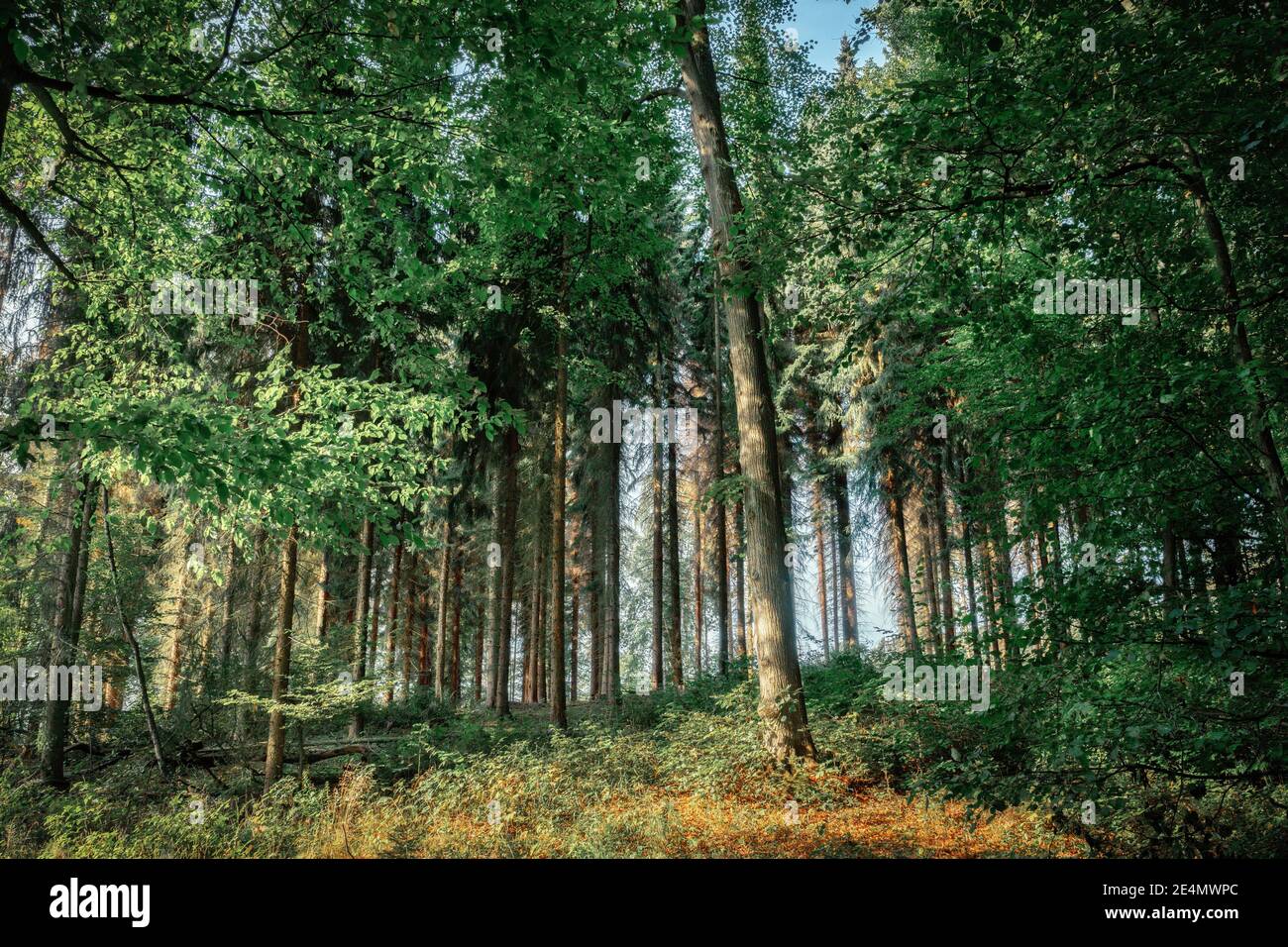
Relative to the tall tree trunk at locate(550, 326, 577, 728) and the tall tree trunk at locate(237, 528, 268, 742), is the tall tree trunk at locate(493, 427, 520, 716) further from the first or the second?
the tall tree trunk at locate(237, 528, 268, 742)

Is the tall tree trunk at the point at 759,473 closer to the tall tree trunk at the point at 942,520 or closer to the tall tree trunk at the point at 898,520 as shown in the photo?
the tall tree trunk at the point at 898,520

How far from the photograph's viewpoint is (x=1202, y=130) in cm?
383

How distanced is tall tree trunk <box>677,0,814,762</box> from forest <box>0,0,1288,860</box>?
0.06 m

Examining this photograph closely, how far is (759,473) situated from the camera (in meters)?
8.75

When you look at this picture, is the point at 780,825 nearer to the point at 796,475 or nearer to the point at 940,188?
the point at 940,188

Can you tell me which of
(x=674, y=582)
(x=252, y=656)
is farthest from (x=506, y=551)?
(x=252, y=656)

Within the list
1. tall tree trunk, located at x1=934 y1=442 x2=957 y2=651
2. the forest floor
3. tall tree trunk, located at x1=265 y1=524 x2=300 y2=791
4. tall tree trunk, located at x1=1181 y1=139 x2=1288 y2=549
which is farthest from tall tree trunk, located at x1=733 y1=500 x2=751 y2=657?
tall tree trunk, located at x1=1181 y1=139 x2=1288 y2=549

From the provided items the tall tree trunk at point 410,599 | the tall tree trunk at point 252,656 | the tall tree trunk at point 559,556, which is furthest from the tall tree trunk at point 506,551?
the tall tree trunk at point 252,656

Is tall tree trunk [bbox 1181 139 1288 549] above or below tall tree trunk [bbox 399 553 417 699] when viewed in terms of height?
above

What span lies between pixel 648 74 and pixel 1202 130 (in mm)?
9960

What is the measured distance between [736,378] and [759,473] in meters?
1.37

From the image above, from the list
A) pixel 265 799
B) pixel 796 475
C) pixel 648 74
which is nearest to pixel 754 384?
pixel 648 74

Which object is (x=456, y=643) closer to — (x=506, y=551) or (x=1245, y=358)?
(x=506, y=551)

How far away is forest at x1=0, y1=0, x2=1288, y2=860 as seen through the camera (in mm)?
3799
